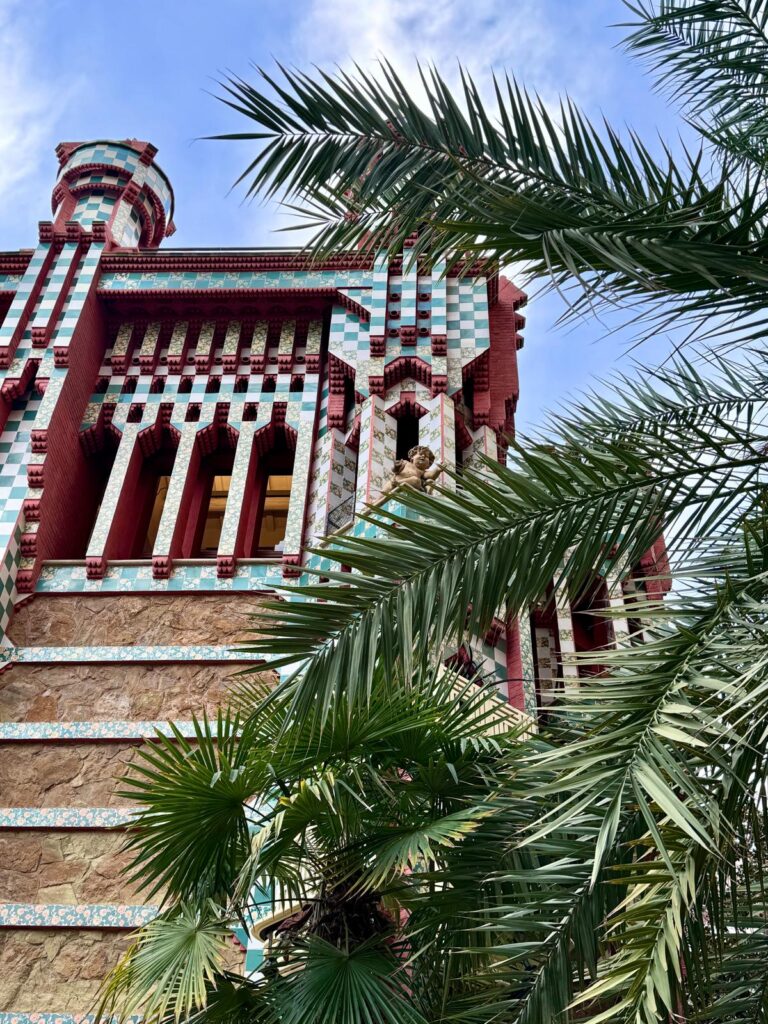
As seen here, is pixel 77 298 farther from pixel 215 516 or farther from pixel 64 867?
pixel 64 867

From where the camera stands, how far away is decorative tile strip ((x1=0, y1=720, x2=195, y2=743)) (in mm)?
12008

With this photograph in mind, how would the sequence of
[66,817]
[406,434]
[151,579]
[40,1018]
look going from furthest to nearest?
[406,434] < [151,579] < [66,817] < [40,1018]

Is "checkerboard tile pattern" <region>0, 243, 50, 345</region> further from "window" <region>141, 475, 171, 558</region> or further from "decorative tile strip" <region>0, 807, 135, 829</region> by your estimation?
"decorative tile strip" <region>0, 807, 135, 829</region>

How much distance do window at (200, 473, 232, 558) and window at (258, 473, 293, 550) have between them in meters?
0.49

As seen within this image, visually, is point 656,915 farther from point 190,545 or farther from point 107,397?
point 107,397

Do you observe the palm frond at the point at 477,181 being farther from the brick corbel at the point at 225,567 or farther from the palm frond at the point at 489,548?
the brick corbel at the point at 225,567

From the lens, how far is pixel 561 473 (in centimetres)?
498

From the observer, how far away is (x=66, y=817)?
1148 cm

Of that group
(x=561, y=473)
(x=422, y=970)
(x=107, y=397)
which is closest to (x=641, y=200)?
(x=561, y=473)

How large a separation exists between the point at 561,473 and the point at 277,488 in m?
10.1

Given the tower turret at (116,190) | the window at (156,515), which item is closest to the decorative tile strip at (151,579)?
the window at (156,515)

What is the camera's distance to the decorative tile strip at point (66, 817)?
37.5 ft

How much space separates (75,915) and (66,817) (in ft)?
3.19

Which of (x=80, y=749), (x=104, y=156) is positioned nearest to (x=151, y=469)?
(x=80, y=749)
